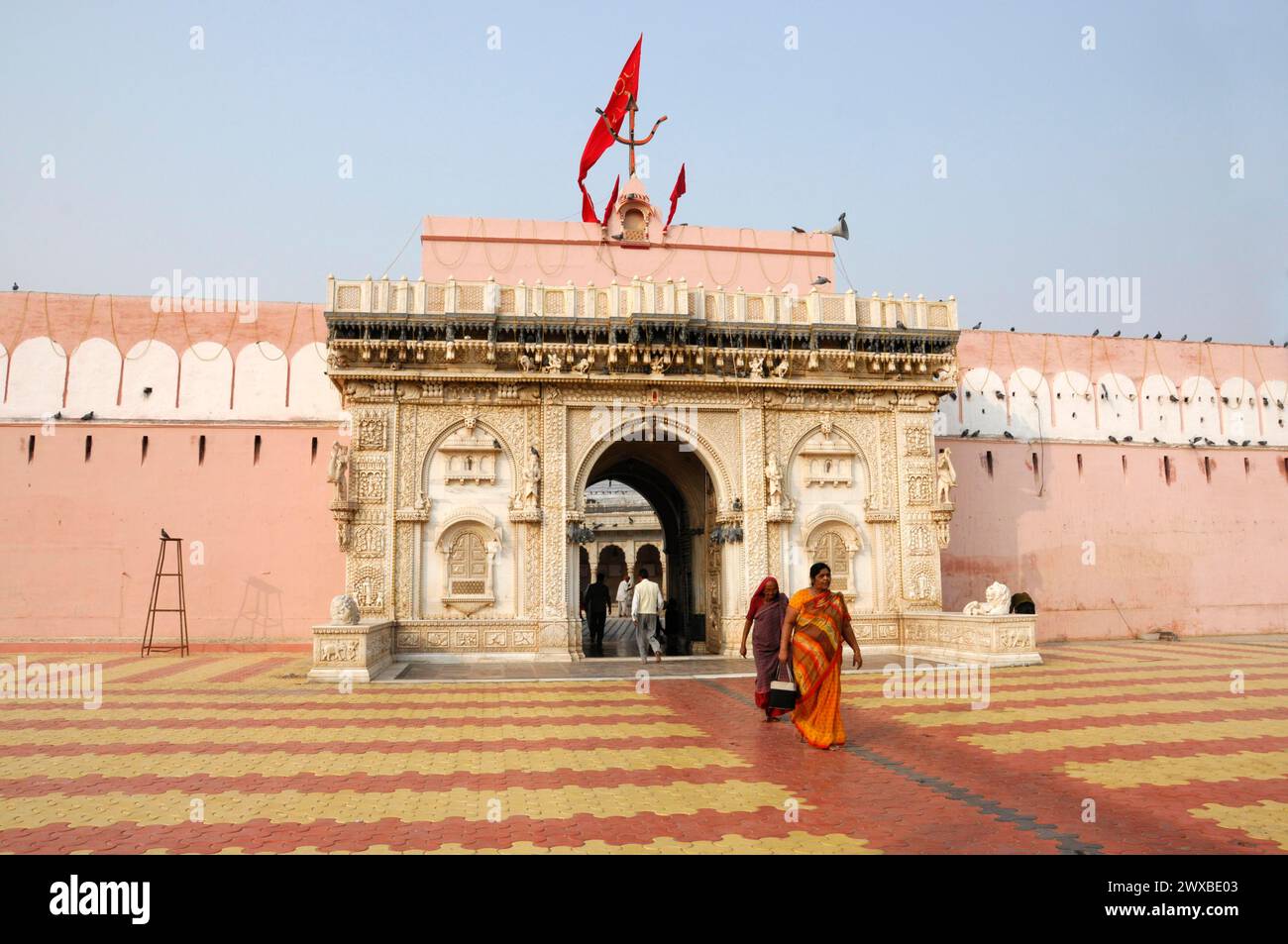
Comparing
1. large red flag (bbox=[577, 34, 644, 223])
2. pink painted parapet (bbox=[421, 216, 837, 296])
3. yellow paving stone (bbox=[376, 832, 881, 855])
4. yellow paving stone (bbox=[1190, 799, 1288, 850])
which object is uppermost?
large red flag (bbox=[577, 34, 644, 223])

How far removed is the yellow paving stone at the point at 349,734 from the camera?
8.00 m

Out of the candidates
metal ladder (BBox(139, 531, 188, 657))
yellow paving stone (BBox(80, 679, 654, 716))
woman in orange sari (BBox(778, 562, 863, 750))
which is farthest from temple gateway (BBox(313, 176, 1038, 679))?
woman in orange sari (BBox(778, 562, 863, 750))

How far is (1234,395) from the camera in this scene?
22.4 metres

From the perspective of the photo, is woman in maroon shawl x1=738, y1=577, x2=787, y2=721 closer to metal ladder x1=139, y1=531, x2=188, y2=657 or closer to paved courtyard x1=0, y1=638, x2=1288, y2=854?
paved courtyard x1=0, y1=638, x2=1288, y2=854

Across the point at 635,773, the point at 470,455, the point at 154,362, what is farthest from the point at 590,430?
the point at 635,773

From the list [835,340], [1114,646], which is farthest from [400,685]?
[1114,646]

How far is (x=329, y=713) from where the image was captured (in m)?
9.59

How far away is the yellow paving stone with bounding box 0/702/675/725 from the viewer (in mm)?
9250

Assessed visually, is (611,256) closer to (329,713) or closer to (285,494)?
(285,494)

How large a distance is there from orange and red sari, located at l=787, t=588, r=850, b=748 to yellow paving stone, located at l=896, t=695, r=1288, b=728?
5.00 feet

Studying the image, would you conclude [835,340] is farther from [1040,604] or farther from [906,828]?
[906,828]

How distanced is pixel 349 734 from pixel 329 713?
1432 millimetres

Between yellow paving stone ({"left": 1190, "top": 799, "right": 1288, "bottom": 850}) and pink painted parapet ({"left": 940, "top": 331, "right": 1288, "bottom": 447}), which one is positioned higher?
pink painted parapet ({"left": 940, "top": 331, "right": 1288, "bottom": 447})

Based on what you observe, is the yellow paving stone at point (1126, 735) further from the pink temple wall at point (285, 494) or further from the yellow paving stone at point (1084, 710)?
the pink temple wall at point (285, 494)
